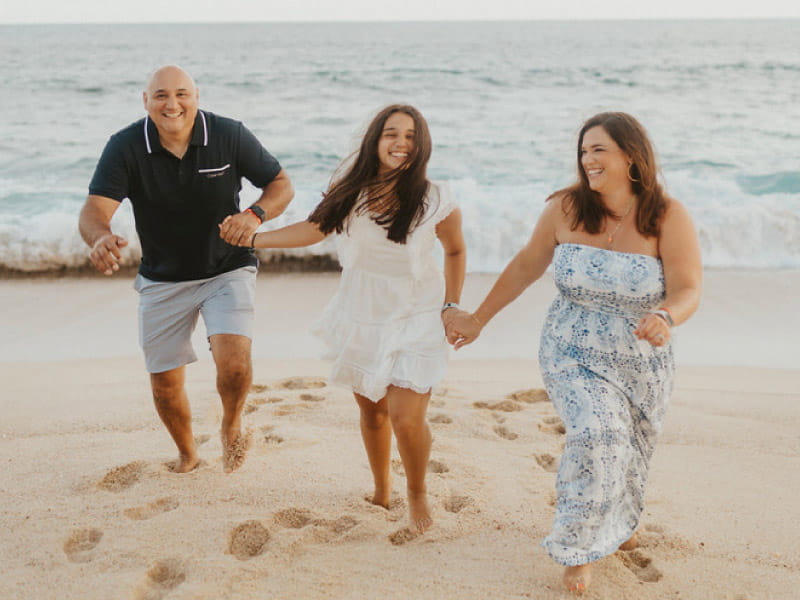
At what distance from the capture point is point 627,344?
2.82m

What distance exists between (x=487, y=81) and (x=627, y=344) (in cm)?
2183

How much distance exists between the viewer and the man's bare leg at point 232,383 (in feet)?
12.0

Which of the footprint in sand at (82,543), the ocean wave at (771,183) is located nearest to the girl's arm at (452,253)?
the footprint in sand at (82,543)

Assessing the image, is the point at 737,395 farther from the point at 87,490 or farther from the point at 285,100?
the point at 285,100

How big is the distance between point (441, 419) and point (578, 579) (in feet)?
6.38

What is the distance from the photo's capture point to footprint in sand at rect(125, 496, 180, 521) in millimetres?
3445

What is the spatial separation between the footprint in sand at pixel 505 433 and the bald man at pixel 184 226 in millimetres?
1495

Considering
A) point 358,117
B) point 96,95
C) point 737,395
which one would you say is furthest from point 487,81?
point 737,395

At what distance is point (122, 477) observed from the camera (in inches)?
152

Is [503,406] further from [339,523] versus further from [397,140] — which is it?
[397,140]

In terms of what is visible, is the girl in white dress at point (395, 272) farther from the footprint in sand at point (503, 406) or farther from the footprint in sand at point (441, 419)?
the footprint in sand at point (503, 406)

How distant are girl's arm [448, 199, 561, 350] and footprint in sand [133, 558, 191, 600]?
4.63 feet

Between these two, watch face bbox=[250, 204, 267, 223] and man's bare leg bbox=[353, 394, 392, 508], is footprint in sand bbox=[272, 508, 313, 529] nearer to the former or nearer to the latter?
man's bare leg bbox=[353, 394, 392, 508]

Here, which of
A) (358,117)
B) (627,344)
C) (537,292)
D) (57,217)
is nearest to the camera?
(627,344)
